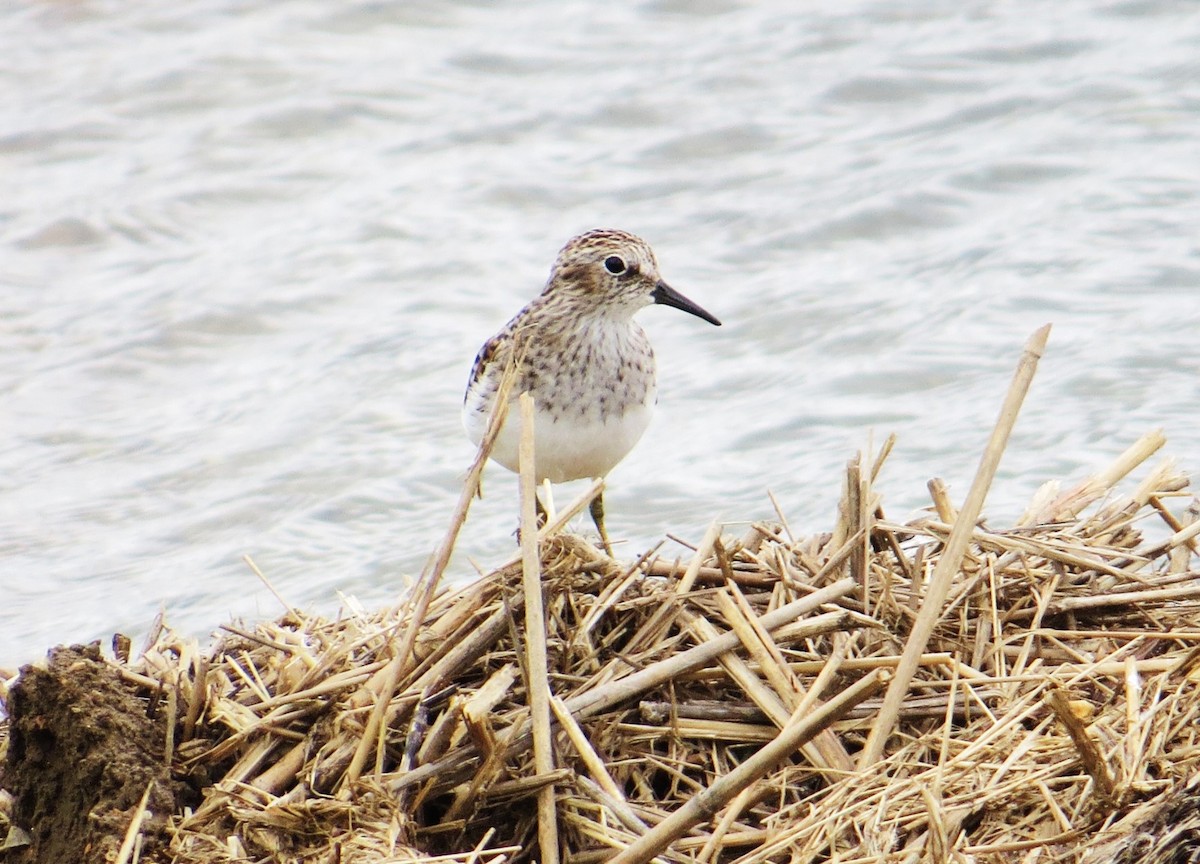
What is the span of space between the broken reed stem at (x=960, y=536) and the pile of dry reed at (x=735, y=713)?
0.13 feet

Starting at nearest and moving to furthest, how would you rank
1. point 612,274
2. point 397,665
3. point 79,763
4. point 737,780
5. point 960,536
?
point 737,780 → point 960,536 → point 397,665 → point 79,763 → point 612,274

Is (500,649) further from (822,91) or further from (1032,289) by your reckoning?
(822,91)

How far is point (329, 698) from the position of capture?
13.9 ft

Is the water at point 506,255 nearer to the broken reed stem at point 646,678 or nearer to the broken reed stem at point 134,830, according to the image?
Result: the broken reed stem at point 134,830

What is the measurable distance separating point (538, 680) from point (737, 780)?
57cm

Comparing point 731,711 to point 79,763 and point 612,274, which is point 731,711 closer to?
point 79,763

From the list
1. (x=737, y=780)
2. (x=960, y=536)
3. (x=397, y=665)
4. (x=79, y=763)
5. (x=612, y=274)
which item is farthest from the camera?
(x=612, y=274)

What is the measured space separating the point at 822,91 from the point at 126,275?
567 centimetres

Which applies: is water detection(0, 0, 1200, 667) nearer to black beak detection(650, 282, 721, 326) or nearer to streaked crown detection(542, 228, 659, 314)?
black beak detection(650, 282, 721, 326)

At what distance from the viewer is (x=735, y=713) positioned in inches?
165

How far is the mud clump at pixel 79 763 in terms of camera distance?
402 cm

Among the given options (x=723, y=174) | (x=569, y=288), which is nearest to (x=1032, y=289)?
(x=723, y=174)

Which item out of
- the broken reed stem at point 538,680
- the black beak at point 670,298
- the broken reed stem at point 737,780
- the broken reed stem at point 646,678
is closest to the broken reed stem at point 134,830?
the broken reed stem at point 646,678

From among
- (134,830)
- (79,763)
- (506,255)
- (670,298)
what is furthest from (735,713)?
(506,255)
